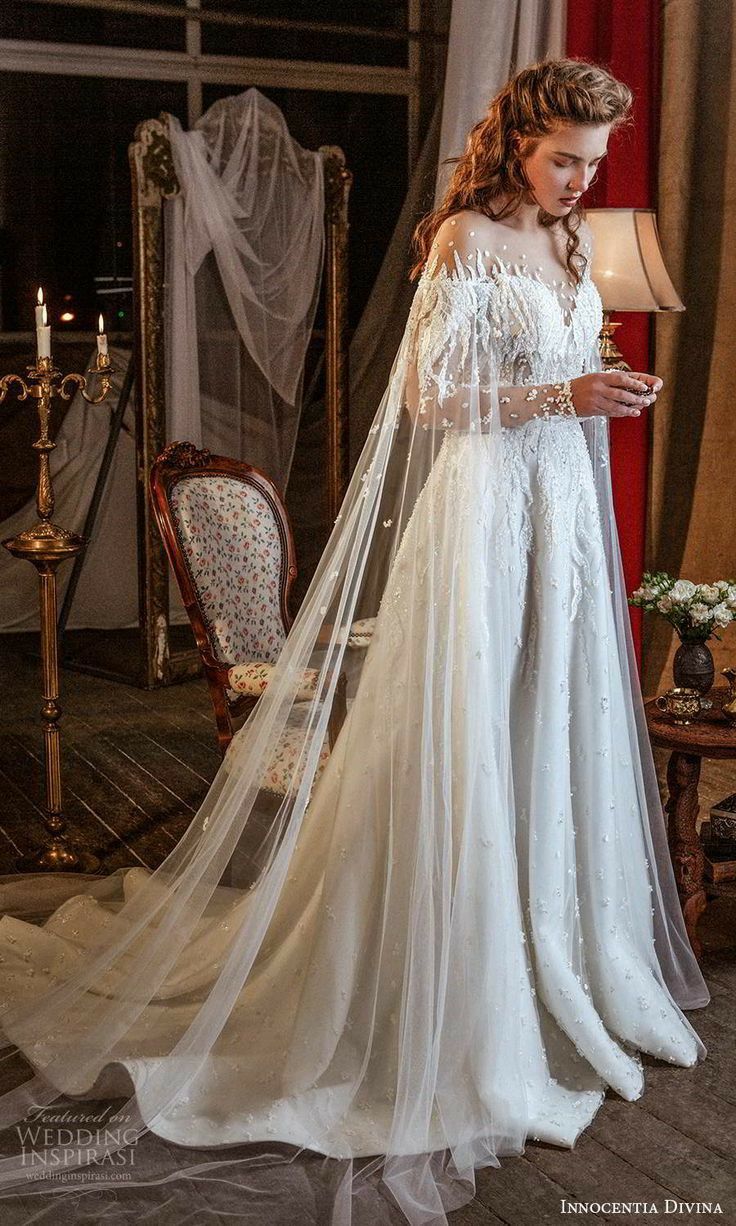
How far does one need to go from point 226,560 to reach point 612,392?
1.23 m

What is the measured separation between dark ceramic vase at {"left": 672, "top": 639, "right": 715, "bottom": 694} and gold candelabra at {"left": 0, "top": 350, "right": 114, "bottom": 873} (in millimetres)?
1348

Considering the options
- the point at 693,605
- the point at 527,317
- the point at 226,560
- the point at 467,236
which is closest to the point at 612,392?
the point at 527,317

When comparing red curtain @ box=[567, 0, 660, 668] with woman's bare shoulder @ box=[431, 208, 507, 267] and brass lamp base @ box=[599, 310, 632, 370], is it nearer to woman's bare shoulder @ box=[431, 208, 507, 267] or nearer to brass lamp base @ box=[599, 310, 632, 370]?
brass lamp base @ box=[599, 310, 632, 370]

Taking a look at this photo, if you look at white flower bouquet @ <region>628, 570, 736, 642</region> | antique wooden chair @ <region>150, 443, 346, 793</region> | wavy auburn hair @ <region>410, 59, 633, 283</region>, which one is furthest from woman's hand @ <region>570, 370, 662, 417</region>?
antique wooden chair @ <region>150, 443, 346, 793</region>

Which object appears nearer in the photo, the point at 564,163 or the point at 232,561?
the point at 564,163

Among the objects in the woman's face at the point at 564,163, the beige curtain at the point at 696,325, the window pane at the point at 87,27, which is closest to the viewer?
the woman's face at the point at 564,163

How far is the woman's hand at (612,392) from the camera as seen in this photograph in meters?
2.25

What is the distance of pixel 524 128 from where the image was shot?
2.30m

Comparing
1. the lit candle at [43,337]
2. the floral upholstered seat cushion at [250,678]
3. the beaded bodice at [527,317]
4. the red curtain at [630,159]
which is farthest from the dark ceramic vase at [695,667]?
the red curtain at [630,159]

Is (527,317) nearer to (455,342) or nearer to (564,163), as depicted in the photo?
(455,342)

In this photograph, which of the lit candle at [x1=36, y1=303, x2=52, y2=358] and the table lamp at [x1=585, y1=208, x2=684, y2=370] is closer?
the lit candle at [x1=36, y1=303, x2=52, y2=358]

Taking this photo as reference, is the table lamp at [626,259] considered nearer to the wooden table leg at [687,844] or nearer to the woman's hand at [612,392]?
the wooden table leg at [687,844]

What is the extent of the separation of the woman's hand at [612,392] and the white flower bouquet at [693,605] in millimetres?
620

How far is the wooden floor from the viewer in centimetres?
204
